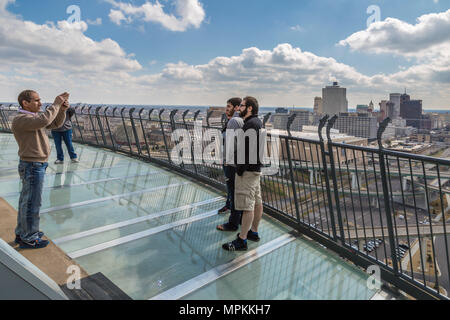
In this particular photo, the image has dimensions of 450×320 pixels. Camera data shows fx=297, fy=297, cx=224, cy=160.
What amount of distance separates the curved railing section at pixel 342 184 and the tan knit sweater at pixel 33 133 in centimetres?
286

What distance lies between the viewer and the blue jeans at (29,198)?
3.36 metres

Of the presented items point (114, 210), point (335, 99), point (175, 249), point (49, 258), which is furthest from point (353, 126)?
point (335, 99)

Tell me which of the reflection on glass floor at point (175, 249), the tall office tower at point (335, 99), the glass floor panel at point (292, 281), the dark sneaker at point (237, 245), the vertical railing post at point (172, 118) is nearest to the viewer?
the glass floor panel at point (292, 281)

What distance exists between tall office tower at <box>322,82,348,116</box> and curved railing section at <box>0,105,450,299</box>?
5.18 m

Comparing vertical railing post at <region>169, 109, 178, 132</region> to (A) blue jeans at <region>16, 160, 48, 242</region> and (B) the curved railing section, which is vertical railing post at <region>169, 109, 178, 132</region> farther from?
(A) blue jeans at <region>16, 160, 48, 242</region>

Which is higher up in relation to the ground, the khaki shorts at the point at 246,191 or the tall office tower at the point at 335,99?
the tall office tower at the point at 335,99

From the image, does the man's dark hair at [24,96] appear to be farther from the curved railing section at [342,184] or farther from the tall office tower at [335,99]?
the tall office tower at [335,99]

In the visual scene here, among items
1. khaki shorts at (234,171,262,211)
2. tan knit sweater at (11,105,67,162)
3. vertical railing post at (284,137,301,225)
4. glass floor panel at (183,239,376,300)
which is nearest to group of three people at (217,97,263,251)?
khaki shorts at (234,171,262,211)

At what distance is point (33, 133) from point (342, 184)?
3.64 metres

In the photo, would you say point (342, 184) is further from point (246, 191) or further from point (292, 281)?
point (292, 281)

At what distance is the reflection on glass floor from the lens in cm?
293

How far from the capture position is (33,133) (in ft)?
10.9

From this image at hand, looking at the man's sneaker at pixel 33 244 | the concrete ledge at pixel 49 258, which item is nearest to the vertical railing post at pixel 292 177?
the concrete ledge at pixel 49 258
